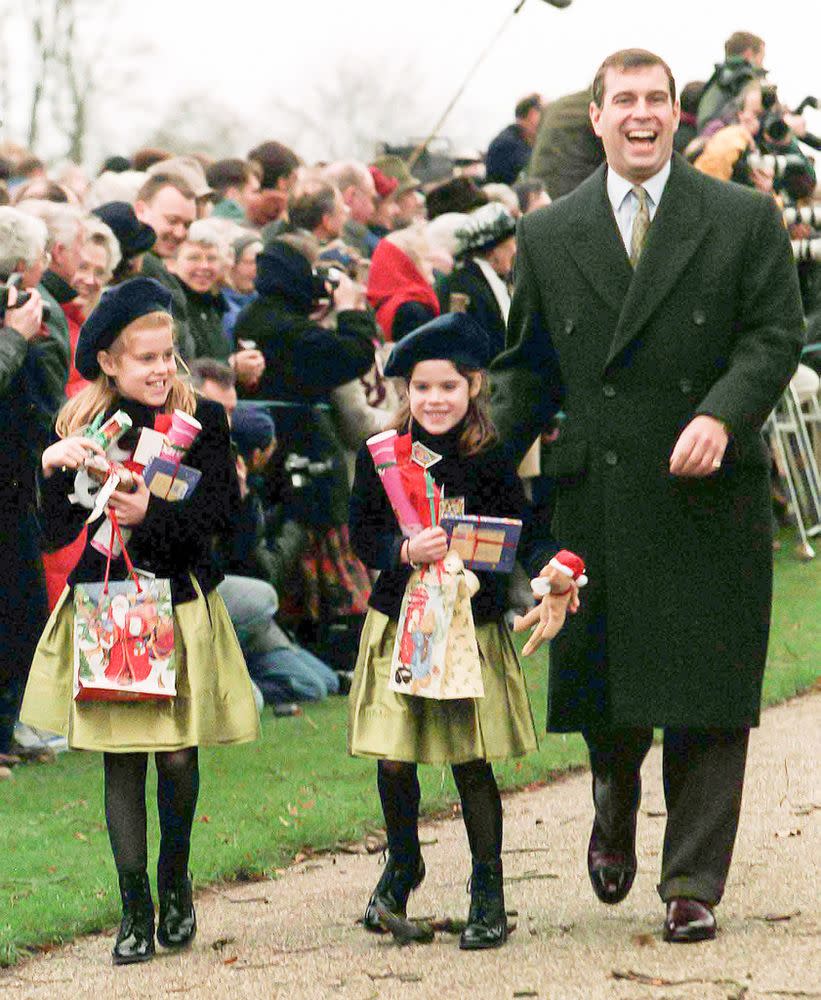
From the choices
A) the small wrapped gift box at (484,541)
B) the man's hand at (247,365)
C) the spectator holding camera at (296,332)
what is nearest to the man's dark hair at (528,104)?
the spectator holding camera at (296,332)

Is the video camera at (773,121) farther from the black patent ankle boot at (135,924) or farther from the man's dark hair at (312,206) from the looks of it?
the black patent ankle boot at (135,924)

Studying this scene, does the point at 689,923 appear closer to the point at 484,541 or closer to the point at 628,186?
the point at 484,541

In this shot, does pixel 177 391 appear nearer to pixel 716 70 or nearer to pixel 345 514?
pixel 345 514

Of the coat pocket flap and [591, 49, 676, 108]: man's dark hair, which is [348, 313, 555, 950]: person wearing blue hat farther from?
[591, 49, 676, 108]: man's dark hair

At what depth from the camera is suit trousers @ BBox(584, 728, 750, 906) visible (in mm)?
5324

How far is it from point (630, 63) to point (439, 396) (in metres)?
0.97

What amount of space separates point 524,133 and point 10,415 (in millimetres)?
8191

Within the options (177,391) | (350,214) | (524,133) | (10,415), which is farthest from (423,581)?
(524,133)

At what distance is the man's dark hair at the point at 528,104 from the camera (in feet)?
50.2

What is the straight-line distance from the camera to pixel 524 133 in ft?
50.2

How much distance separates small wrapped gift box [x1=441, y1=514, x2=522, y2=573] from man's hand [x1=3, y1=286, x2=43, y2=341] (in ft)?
8.52

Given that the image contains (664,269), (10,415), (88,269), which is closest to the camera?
(664,269)

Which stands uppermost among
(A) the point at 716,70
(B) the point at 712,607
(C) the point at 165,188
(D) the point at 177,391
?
(A) the point at 716,70

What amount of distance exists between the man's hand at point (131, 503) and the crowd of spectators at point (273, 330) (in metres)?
1.86
